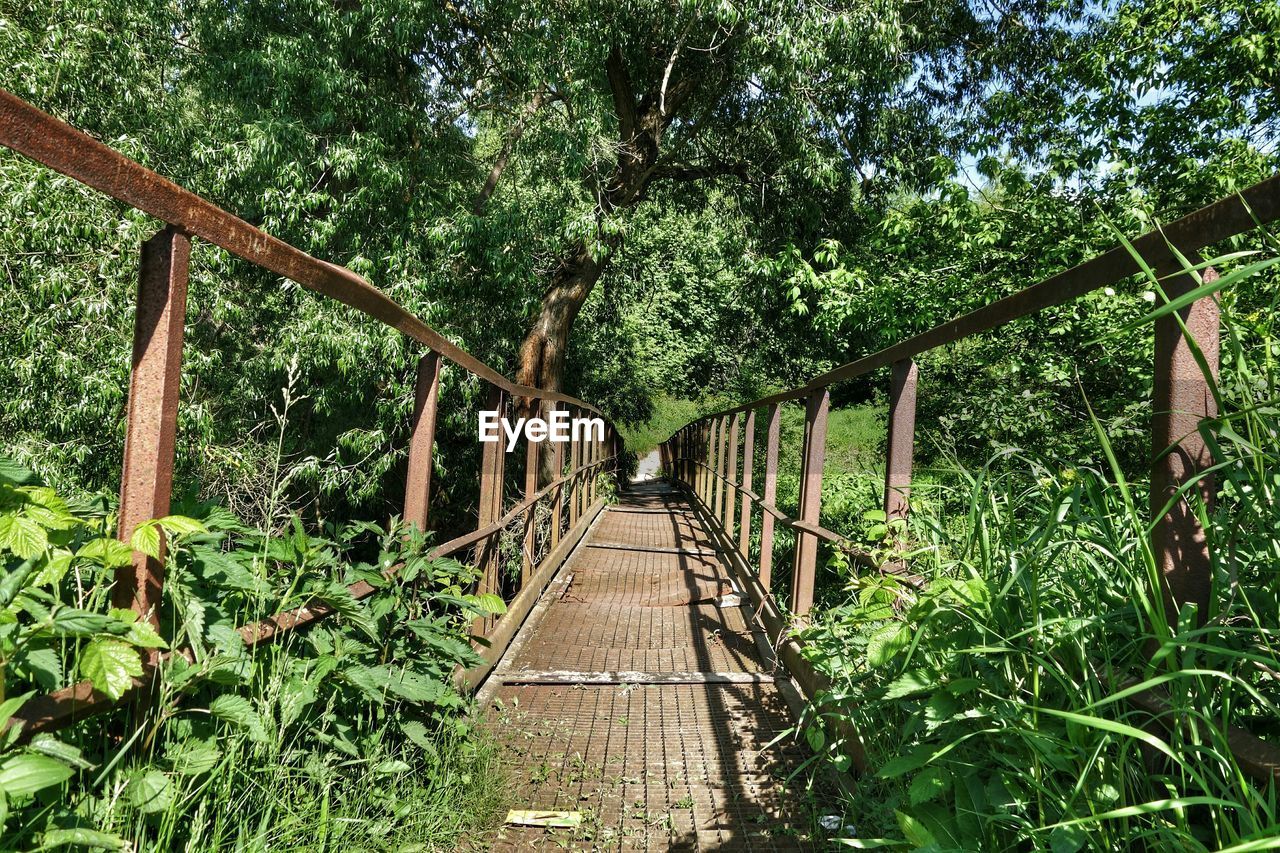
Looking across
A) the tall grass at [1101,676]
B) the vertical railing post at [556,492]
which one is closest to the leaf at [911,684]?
the tall grass at [1101,676]

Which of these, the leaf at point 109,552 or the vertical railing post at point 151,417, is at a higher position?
the vertical railing post at point 151,417

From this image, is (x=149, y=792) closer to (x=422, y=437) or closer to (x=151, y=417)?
(x=151, y=417)

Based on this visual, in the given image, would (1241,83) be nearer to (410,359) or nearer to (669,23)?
(669,23)

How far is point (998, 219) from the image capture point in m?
10.2

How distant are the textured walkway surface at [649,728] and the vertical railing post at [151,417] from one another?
50.8 inches

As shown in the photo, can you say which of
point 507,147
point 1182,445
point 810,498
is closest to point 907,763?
point 1182,445

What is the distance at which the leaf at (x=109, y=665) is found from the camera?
1219mm

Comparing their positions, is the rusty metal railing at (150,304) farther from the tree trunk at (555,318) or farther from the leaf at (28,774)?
the tree trunk at (555,318)

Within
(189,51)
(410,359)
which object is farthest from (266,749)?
(189,51)

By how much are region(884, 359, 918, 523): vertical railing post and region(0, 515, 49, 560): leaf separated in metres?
2.07

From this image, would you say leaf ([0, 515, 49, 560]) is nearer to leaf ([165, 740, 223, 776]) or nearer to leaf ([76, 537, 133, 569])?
leaf ([76, 537, 133, 569])

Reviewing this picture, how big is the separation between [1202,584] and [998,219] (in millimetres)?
9788

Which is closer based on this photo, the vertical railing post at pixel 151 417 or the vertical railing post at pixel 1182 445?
the vertical railing post at pixel 1182 445

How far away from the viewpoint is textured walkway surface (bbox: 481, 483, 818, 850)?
8.04ft
